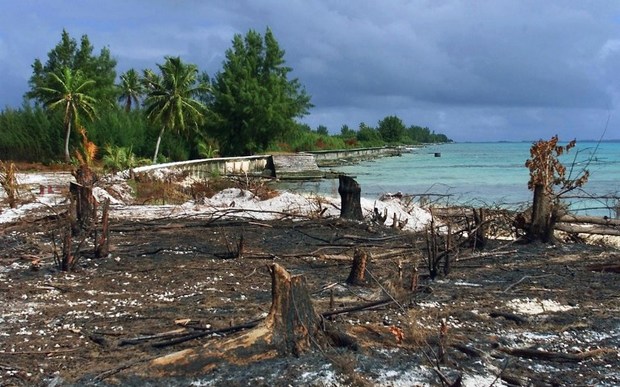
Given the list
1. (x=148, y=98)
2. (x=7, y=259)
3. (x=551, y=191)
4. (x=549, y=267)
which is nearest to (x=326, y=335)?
(x=549, y=267)

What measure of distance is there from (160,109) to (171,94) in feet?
4.28

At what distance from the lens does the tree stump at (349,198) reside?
11945 mm

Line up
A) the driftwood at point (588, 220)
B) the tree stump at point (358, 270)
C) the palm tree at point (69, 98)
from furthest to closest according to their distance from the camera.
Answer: the palm tree at point (69, 98) → the driftwood at point (588, 220) → the tree stump at point (358, 270)

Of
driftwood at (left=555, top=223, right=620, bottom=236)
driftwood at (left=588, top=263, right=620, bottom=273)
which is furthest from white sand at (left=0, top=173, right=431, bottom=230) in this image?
driftwood at (left=588, top=263, right=620, bottom=273)

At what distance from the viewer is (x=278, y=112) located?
5656cm

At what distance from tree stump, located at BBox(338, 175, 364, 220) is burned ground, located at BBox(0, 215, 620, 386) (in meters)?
1.90

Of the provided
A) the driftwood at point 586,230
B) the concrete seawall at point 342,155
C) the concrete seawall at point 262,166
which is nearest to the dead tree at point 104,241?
the driftwood at point 586,230

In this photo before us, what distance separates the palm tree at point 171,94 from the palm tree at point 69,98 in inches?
160

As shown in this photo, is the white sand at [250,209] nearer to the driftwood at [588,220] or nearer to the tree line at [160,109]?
the driftwood at [588,220]

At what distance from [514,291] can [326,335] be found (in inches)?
112

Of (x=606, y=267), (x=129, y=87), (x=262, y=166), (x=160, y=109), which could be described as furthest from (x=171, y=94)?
(x=606, y=267)

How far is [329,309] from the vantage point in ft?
18.1

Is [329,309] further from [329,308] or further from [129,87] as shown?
[129,87]

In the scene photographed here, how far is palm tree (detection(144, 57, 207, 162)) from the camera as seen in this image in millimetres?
45500
